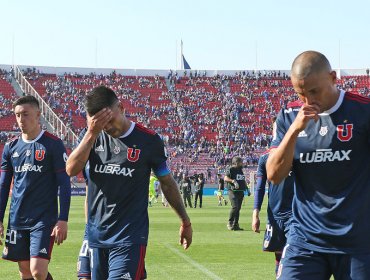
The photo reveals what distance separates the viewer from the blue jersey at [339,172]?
575 centimetres

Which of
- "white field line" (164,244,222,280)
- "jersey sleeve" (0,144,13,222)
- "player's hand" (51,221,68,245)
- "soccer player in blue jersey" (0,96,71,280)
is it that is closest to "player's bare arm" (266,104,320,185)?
"player's hand" (51,221,68,245)

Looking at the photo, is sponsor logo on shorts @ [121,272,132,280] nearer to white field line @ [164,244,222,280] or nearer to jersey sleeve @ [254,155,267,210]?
jersey sleeve @ [254,155,267,210]

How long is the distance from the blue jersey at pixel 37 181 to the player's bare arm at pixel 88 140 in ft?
8.52

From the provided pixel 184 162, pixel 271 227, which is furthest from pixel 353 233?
pixel 184 162

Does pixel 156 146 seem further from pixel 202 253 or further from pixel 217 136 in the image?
pixel 217 136

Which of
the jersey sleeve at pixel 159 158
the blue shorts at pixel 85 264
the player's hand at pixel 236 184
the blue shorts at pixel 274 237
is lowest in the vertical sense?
the player's hand at pixel 236 184

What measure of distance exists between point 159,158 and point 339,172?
83.3 inches

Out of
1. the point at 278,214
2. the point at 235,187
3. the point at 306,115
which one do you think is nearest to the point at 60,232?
the point at 278,214

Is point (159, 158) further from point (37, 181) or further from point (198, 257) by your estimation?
point (198, 257)

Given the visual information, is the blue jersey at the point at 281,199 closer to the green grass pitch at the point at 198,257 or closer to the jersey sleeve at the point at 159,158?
the green grass pitch at the point at 198,257

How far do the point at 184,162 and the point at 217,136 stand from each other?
7.52 m

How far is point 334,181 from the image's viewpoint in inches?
Result: 227

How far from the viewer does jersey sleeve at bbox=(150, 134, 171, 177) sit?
7.39 metres

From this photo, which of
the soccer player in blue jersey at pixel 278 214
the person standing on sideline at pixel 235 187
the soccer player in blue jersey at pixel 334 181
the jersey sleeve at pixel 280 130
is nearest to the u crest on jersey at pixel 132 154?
the jersey sleeve at pixel 280 130
